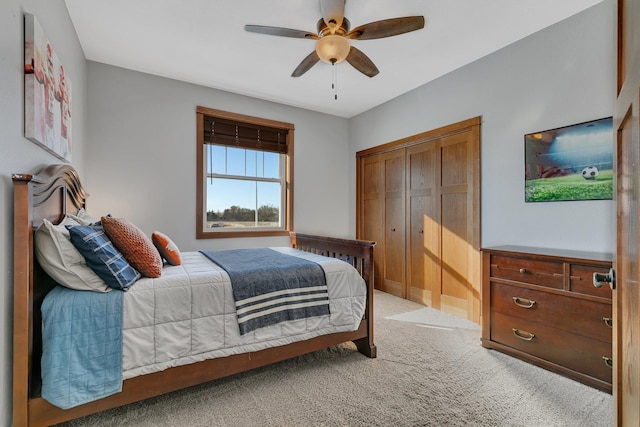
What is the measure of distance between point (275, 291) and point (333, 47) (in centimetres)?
173

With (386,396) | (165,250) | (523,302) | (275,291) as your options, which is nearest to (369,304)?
(386,396)

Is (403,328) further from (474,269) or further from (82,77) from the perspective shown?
(82,77)

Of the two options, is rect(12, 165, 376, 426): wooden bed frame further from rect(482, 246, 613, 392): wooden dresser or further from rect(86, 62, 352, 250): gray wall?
rect(482, 246, 613, 392): wooden dresser

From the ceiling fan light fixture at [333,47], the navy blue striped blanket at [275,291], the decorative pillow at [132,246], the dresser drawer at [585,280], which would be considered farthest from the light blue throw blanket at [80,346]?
the dresser drawer at [585,280]

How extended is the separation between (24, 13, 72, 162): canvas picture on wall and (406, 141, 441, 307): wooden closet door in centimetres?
336

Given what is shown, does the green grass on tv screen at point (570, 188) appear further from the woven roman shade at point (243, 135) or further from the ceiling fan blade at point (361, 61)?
the woven roman shade at point (243, 135)

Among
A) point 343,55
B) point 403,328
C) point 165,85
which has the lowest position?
point 403,328

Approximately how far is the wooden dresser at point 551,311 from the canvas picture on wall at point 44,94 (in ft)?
10.1

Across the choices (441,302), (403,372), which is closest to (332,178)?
(441,302)

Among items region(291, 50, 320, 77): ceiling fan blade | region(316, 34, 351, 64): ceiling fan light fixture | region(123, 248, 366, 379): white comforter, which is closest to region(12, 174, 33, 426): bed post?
region(123, 248, 366, 379): white comforter

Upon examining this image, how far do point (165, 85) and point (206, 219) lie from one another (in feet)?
5.23

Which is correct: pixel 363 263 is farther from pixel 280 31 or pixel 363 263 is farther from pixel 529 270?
pixel 280 31

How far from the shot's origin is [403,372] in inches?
81.4

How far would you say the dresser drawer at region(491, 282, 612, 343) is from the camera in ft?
6.06
